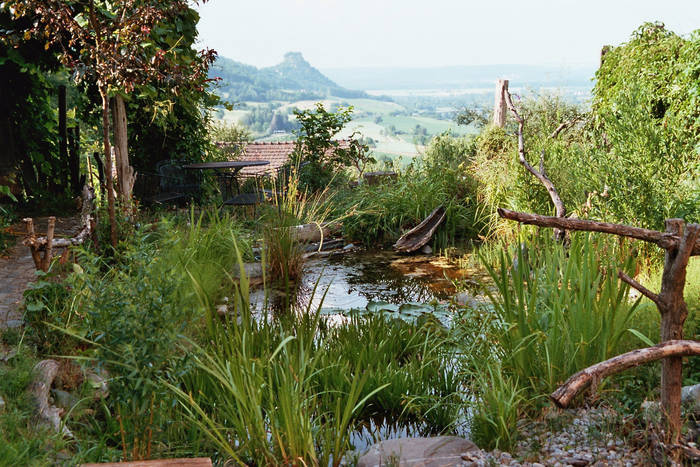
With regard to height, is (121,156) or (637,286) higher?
(121,156)

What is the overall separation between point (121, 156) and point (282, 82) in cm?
3391

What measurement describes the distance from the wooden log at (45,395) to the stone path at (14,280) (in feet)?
2.56

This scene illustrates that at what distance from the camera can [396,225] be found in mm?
8258

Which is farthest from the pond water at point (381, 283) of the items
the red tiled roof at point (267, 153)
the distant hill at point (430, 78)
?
the distant hill at point (430, 78)

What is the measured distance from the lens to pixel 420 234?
7.79 m

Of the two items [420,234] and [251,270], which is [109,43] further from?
[420,234]

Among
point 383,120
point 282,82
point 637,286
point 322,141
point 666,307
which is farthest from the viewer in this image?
point 282,82

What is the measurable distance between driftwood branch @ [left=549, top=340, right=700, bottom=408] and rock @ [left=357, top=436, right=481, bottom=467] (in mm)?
1063

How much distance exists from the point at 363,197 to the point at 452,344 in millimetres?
4871

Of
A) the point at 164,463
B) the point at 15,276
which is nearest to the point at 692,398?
the point at 164,463

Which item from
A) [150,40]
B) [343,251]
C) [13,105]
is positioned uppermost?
[150,40]

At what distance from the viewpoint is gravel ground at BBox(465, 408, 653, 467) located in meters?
2.59

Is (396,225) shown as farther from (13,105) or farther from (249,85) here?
(249,85)

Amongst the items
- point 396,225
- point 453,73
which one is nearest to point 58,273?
point 396,225
